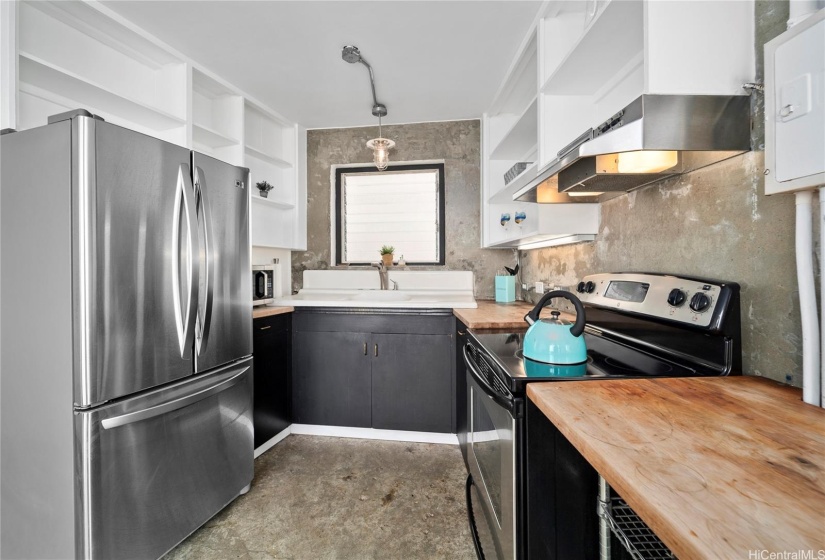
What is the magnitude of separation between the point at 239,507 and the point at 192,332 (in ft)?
3.26

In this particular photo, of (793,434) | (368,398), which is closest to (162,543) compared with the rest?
(368,398)

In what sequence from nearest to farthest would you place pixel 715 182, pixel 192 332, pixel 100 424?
pixel 715 182, pixel 100 424, pixel 192 332

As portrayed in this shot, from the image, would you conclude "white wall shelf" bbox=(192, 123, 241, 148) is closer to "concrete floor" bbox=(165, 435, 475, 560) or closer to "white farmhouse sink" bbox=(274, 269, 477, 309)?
"white farmhouse sink" bbox=(274, 269, 477, 309)

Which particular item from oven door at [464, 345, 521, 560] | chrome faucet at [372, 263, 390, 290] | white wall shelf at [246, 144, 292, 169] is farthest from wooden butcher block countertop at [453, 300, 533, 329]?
white wall shelf at [246, 144, 292, 169]

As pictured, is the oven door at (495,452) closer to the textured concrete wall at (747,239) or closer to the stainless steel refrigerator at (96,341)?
→ the textured concrete wall at (747,239)

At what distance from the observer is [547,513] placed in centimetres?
92

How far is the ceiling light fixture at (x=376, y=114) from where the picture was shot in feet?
Answer: 6.68

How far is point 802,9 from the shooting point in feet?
2.43

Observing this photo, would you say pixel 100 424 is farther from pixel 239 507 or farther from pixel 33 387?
pixel 239 507

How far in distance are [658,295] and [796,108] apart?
589mm

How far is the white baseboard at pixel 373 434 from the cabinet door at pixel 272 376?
0.48 ft


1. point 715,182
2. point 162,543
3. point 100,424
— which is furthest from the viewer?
point 162,543
